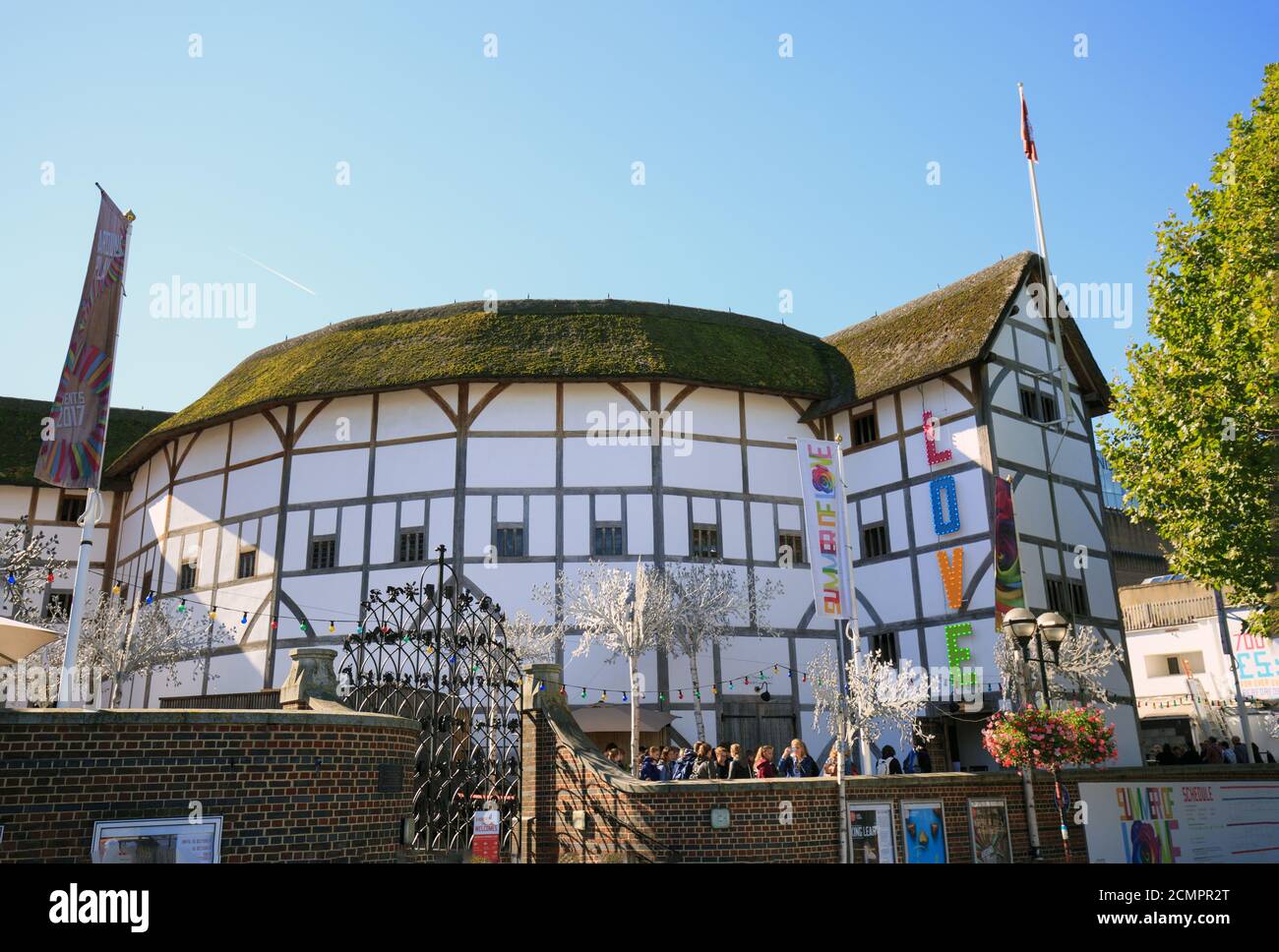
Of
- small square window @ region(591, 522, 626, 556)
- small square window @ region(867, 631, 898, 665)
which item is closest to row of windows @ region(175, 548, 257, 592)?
small square window @ region(591, 522, 626, 556)

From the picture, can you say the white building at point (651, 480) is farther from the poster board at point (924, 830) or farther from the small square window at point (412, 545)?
the poster board at point (924, 830)

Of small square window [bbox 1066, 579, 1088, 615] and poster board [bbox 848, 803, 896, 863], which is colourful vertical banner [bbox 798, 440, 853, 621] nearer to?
poster board [bbox 848, 803, 896, 863]

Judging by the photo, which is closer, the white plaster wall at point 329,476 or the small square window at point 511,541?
the small square window at point 511,541

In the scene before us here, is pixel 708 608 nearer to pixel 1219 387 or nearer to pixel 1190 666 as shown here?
pixel 1219 387

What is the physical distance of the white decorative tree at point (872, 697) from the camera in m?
20.6

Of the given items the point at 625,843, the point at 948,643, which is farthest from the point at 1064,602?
the point at 625,843

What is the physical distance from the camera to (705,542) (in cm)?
2702

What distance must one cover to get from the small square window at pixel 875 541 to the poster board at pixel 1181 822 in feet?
44.8

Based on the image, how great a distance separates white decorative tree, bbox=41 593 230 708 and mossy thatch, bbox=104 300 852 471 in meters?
5.89

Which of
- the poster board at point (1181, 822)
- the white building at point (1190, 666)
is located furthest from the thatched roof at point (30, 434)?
the white building at point (1190, 666)

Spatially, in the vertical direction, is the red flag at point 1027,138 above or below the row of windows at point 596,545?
above

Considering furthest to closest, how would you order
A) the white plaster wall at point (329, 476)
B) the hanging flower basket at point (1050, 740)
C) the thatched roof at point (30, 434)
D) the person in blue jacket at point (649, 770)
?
the thatched roof at point (30, 434) < the white plaster wall at point (329, 476) < the person in blue jacket at point (649, 770) < the hanging flower basket at point (1050, 740)

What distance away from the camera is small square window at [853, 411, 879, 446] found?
92.7 ft

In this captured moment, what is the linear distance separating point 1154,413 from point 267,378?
2437 cm
